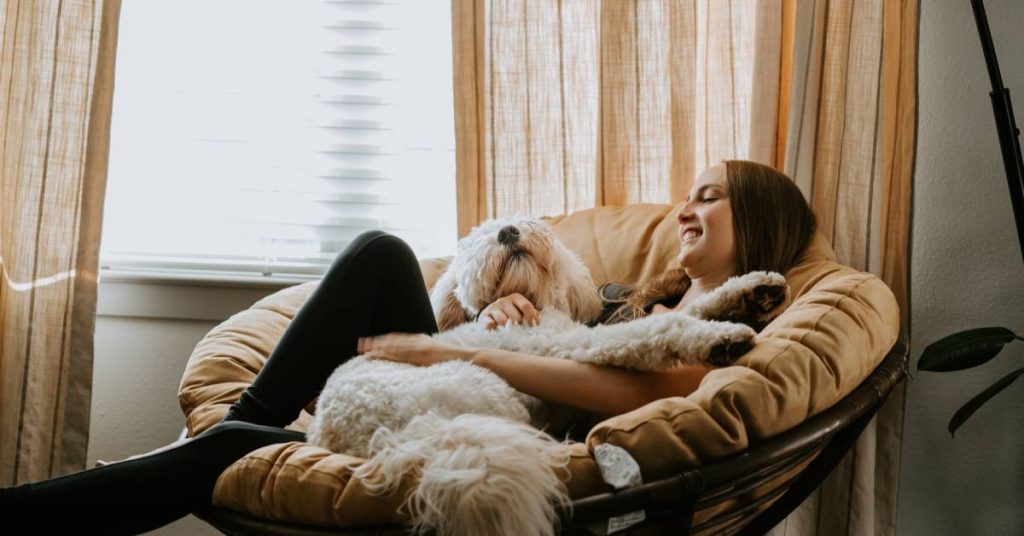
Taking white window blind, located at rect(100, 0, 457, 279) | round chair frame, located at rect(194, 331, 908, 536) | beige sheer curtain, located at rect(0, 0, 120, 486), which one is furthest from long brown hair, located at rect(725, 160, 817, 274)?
beige sheer curtain, located at rect(0, 0, 120, 486)

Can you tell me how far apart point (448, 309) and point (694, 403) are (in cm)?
83

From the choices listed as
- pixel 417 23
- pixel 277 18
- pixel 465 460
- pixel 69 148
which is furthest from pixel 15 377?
pixel 465 460

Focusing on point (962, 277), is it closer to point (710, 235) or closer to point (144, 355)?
point (710, 235)

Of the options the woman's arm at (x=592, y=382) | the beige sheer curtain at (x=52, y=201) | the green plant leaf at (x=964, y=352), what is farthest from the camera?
the beige sheer curtain at (x=52, y=201)

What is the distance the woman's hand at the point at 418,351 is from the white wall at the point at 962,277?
138cm

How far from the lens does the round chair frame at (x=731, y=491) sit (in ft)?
3.70

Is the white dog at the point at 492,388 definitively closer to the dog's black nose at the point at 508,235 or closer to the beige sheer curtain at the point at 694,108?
the dog's black nose at the point at 508,235

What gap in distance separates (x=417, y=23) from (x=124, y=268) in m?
Answer: 1.24

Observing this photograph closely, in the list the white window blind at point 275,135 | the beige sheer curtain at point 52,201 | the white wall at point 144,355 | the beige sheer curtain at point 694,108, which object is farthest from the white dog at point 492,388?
the beige sheer curtain at point 52,201

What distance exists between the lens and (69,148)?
8.25ft

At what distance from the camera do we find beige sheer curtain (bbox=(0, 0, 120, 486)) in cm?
251

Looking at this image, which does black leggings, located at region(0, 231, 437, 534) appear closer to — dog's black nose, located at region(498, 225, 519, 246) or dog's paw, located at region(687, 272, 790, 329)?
dog's black nose, located at region(498, 225, 519, 246)

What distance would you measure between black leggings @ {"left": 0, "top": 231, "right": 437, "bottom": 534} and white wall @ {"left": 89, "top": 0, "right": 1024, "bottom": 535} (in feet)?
4.52

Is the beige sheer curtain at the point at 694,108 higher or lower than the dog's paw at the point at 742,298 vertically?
higher
